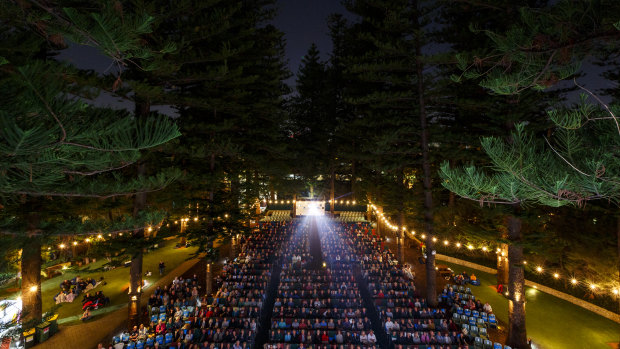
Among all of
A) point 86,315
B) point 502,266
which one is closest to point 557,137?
point 86,315

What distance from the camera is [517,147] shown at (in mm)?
2766

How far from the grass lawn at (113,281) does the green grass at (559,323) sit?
58.3 ft

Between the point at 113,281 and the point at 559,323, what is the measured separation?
25280 millimetres

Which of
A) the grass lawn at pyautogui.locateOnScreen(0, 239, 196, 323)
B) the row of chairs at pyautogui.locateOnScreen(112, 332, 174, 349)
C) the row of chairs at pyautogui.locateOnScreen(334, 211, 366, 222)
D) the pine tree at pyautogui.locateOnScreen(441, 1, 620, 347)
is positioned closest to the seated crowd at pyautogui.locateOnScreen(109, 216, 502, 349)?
the row of chairs at pyautogui.locateOnScreen(112, 332, 174, 349)

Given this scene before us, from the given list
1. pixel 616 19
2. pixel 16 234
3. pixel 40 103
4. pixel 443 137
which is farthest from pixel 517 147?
pixel 443 137

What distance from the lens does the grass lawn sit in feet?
41.0

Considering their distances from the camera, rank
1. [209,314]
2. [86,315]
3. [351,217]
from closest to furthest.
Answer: [209,314] < [86,315] < [351,217]

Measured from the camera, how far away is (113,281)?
51.6ft

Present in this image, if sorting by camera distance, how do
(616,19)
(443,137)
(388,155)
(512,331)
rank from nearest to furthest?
(616,19) < (512,331) < (443,137) < (388,155)

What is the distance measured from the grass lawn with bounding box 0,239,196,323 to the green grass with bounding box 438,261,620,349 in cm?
1779

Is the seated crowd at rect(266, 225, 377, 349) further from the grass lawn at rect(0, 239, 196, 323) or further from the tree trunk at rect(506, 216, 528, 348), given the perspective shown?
the grass lawn at rect(0, 239, 196, 323)

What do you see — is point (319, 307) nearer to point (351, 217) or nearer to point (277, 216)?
point (351, 217)

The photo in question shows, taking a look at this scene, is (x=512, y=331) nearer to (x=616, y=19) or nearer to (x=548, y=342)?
(x=548, y=342)

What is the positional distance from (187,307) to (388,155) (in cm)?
1284
